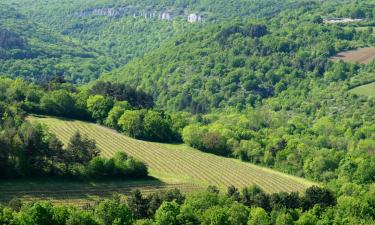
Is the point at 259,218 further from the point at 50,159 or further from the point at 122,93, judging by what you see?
the point at 122,93

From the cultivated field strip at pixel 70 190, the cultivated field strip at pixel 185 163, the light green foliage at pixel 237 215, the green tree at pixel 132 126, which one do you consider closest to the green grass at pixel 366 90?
the cultivated field strip at pixel 185 163

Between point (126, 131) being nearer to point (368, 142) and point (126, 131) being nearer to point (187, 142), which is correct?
point (187, 142)

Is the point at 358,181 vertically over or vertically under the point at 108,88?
under

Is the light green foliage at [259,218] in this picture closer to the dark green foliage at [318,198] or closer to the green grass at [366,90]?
the dark green foliage at [318,198]

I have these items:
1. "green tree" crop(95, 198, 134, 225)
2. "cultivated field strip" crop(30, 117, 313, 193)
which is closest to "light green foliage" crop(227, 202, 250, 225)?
"green tree" crop(95, 198, 134, 225)

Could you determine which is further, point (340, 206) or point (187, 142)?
point (187, 142)

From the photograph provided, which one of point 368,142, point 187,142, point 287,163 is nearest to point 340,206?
point 287,163

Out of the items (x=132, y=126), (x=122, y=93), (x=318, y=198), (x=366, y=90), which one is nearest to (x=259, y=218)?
(x=318, y=198)
